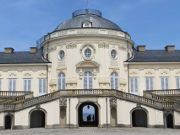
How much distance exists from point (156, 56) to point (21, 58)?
16.5 m

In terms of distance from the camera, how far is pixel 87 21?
46500 millimetres

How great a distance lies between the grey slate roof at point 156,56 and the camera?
47.7 metres

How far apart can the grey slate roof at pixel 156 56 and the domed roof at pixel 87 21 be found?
4240 mm

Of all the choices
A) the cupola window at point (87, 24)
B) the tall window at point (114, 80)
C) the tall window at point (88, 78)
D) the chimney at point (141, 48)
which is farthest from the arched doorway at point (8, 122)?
the chimney at point (141, 48)

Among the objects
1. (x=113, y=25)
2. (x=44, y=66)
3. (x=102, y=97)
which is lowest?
(x=102, y=97)

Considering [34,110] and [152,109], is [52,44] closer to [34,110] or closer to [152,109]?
[34,110]

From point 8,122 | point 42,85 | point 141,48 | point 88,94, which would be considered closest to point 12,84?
point 42,85

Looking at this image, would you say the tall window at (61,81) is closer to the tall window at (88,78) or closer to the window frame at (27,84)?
the tall window at (88,78)

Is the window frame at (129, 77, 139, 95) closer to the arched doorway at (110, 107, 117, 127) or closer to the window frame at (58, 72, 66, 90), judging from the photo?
the window frame at (58, 72, 66, 90)

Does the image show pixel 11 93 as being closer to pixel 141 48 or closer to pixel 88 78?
pixel 88 78

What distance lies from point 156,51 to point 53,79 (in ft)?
47.2

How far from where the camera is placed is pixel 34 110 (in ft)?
126

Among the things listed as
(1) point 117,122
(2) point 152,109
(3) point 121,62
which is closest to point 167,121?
(2) point 152,109

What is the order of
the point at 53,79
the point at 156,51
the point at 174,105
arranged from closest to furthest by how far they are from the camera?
1. the point at 174,105
2. the point at 53,79
3. the point at 156,51
